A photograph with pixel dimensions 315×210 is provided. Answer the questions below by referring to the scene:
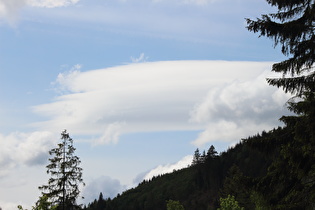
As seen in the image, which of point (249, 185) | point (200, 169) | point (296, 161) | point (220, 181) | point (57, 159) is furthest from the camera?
point (200, 169)

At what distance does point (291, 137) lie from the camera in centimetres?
1391

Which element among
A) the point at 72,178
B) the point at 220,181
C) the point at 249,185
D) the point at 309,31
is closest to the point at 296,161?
the point at 249,185

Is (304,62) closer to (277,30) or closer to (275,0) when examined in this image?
(277,30)

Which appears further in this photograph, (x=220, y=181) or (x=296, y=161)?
(x=220, y=181)

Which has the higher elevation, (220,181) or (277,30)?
(220,181)

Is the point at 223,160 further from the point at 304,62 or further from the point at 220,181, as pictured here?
the point at 304,62

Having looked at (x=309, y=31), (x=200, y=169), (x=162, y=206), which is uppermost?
(x=200, y=169)

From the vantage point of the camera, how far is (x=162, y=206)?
6767 inches

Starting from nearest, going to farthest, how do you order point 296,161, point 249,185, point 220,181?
point 296,161, point 249,185, point 220,181

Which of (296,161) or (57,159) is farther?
(57,159)

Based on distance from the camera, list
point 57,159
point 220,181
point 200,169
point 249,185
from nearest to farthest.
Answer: point 249,185
point 57,159
point 220,181
point 200,169

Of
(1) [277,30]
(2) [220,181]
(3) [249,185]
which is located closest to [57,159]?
(3) [249,185]

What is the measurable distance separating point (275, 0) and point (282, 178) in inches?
264

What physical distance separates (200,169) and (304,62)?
154 metres
